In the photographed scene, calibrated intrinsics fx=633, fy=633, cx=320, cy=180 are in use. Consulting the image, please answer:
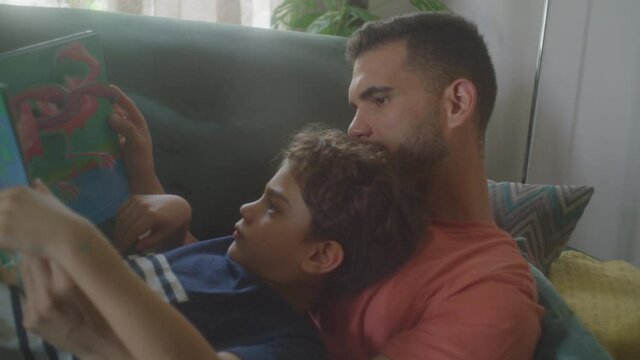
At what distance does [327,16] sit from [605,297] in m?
1.20

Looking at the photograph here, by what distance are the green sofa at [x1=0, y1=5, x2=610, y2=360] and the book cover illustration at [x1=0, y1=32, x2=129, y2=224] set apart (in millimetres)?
366

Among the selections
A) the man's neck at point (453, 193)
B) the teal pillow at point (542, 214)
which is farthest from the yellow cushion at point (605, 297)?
the man's neck at point (453, 193)

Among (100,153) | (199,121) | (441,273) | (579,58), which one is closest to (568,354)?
(441,273)

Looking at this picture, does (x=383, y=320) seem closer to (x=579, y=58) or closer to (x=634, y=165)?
(x=634, y=165)

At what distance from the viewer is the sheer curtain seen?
177 cm

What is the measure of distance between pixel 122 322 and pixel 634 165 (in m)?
1.48

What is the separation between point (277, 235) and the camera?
871 mm

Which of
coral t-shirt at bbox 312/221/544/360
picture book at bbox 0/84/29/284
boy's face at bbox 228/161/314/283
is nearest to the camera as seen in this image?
picture book at bbox 0/84/29/284

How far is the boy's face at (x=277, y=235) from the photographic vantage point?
0.87 meters

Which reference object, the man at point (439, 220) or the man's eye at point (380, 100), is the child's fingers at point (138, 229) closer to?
the man at point (439, 220)

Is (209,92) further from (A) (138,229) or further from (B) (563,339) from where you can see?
(B) (563,339)

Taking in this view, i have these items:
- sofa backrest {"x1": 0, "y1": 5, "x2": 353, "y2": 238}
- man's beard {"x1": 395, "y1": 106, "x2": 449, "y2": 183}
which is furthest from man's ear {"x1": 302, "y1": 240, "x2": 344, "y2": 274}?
sofa backrest {"x1": 0, "y1": 5, "x2": 353, "y2": 238}

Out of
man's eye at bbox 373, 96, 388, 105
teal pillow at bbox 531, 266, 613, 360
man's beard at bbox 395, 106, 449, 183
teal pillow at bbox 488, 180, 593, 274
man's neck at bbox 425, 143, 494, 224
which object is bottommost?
teal pillow at bbox 488, 180, 593, 274

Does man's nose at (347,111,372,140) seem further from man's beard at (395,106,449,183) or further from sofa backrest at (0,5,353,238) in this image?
sofa backrest at (0,5,353,238)
